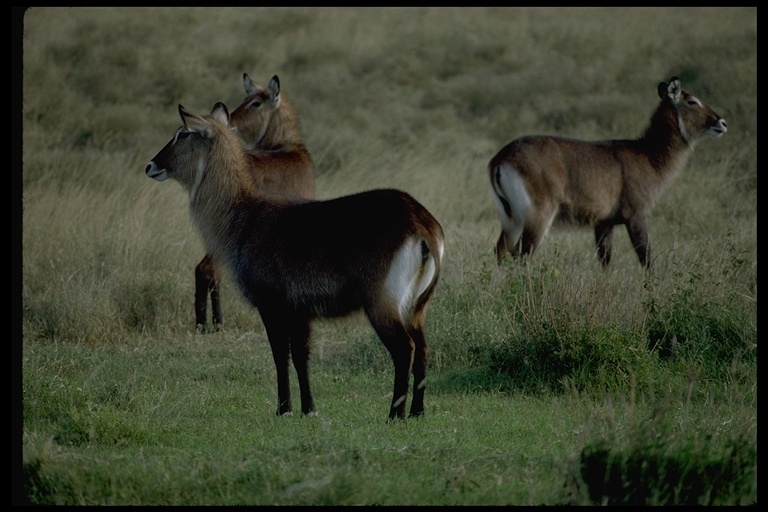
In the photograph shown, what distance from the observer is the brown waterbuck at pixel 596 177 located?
10648 mm

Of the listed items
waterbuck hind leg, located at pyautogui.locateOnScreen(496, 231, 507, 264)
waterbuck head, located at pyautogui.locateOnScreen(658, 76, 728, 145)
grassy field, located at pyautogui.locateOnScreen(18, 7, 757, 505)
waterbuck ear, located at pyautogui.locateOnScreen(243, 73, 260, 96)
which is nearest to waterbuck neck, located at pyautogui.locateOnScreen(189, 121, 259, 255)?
grassy field, located at pyautogui.locateOnScreen(18, 7, 757, 505)

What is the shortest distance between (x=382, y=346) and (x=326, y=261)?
2145 millimetres

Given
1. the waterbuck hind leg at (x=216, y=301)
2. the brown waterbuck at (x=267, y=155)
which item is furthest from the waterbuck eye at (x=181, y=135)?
the waterbuck hind leg at (x=216, y=301)

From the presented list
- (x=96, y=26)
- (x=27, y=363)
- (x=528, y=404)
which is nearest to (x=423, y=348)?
(x=528, y=404)

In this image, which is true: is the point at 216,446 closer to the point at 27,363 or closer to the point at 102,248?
the point at 27,363

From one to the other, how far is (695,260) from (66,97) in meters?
13.2

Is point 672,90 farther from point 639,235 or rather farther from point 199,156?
point 199,156

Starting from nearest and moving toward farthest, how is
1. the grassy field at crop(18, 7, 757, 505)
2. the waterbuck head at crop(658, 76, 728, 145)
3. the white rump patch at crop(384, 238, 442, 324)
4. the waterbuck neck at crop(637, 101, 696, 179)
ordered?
the grassy field at crop(18, 7, 757, 505) < the white rump patch at crop(384, 238, 442, 324) < the waterbuck neck at crop(637, 101, 696, 179) < the waterbuck head at crop(658, 76, 728, 145)

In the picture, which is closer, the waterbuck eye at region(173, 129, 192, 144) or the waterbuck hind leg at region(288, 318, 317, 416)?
the waterbuck hind leg at region(288, 318, 317, 416)

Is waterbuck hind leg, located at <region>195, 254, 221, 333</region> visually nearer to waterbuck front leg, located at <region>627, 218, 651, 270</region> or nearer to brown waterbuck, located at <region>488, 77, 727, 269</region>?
brown waterbuck, located at <region>488, 77, 727, 269</region>

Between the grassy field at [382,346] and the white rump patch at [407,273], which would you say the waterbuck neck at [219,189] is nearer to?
the grassy field at [382,346]

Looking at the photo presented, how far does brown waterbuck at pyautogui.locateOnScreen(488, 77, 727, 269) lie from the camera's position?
10.6 metres

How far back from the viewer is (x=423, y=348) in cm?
638

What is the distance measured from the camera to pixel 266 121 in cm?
1061
